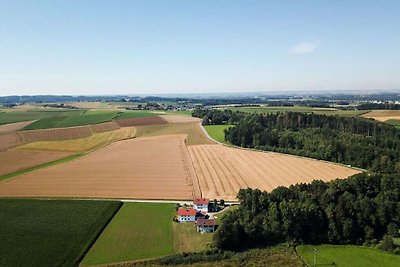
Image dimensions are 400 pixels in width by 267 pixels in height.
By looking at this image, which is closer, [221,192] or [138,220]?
[138,220]

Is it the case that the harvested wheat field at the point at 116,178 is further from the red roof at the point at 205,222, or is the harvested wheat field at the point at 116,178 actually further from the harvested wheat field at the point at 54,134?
the harvested wheat field at the point at 54,134

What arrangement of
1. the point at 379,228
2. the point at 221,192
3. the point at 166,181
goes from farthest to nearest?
the point at 166,181 → the point at 221,192 → the point at 379,228

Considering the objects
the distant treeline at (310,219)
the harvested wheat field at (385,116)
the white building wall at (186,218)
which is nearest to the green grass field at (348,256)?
the distant treeline at (310,219)

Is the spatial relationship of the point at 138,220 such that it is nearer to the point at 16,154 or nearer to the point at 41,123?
the point at 16,154

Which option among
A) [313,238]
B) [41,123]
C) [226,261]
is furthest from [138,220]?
[41,123]

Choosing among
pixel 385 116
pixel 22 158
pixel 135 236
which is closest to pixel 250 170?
pixel 135 236

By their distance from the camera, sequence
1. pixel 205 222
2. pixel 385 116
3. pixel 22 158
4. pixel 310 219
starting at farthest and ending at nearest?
pixel 385 116 < pixel 22 158 < pixel 205 222 < pixel 310 219

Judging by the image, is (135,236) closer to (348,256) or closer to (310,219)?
(310,219)
